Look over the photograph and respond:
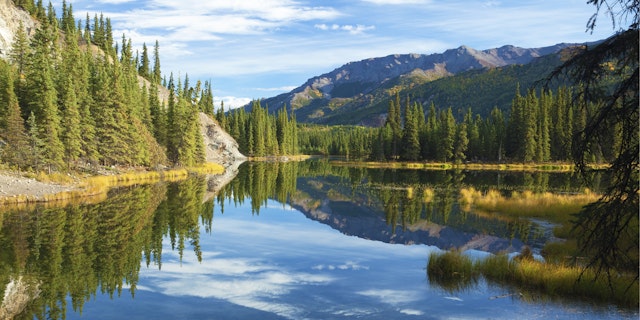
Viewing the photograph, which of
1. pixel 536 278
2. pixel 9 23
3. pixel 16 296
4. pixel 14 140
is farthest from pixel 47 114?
pixel 9 23

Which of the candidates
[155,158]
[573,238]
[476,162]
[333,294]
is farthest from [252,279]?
[476,162]

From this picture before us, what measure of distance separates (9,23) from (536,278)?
138 metres

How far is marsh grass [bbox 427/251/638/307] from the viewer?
1602 cm

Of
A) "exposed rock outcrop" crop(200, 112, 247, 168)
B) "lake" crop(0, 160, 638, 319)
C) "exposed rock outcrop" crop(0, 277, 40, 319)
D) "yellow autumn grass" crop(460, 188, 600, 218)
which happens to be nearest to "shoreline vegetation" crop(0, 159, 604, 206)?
"lake" crop(0, 160, 638, 319)

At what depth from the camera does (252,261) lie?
23.8m

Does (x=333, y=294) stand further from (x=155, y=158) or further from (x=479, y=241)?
(x=155, y=158)

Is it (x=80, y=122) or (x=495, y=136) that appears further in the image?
(x=495, y=136)

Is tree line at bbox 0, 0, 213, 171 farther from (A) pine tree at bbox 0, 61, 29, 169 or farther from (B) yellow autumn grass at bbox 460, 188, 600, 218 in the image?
(B) yellow autumn grass at bbox 460, 188, 600, 218

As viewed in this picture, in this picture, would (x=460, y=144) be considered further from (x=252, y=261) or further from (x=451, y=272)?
(x=451, y=272)

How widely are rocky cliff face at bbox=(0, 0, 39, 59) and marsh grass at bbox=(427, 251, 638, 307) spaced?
115012 millimetres

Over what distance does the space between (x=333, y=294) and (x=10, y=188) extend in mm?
34651

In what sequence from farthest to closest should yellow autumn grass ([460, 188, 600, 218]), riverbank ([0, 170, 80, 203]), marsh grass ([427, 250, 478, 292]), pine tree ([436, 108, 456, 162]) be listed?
pine tree ([436, 108, 456, 162]) → riverbank ([0, 170, 80, 203]) → yellow autumn grass ([460, 188, 600, 218]) → marsh grass ([427, 250, 478, 292])

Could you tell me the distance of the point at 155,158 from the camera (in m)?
76.6

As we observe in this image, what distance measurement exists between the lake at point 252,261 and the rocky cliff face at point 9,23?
295 ft
